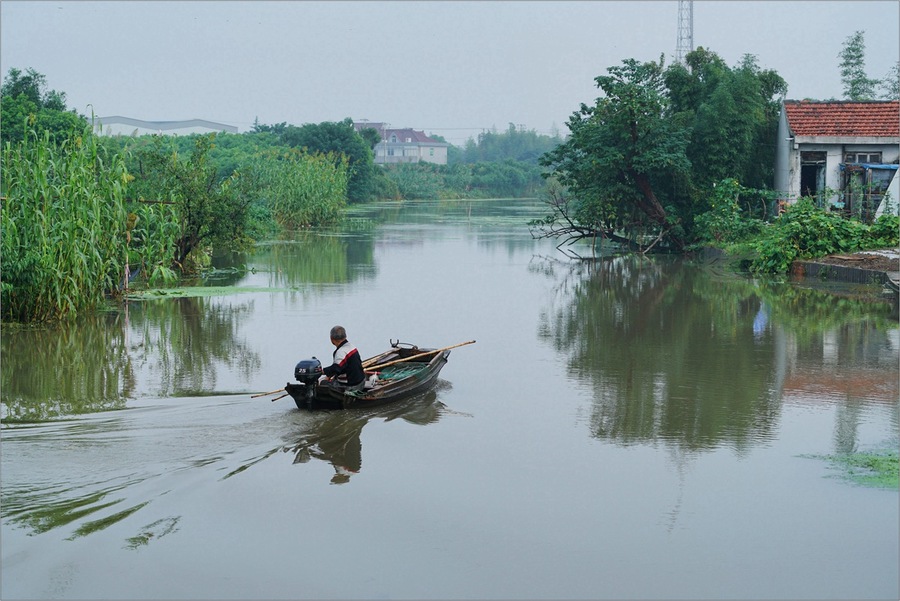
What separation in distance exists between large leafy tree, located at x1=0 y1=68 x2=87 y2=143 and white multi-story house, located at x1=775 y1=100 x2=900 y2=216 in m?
22.9

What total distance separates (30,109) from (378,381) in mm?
31056

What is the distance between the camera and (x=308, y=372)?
11.1 meters

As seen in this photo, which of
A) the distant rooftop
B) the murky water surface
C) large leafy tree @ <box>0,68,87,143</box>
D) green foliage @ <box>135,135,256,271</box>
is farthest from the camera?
the distant rooftop

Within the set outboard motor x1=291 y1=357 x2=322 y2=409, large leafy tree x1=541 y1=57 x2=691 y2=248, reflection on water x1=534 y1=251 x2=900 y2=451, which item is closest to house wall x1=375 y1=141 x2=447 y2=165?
large leafy tree x1=541 y1=57 x2=691 y2=248

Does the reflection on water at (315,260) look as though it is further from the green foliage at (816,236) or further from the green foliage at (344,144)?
the green foliage at (344,144)

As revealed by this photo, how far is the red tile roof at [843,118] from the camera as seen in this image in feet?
98.8

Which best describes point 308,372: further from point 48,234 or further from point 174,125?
point 174,125

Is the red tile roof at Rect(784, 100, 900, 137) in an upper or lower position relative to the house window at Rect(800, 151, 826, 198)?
upper

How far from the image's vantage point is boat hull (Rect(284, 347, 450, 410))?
11.2m

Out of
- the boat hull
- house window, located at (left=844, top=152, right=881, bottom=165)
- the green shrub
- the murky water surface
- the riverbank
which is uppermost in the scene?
house window, located at (left=844, top=152, right=881, bottom=165)

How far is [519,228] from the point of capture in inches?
Result: 1809

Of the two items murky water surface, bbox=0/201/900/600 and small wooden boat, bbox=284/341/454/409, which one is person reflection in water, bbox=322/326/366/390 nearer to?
small wooden boat, bbox=284/341/454/409

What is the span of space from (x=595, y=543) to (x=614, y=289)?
16753 millimetres

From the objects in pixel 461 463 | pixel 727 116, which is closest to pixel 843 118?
pixel 727 116
